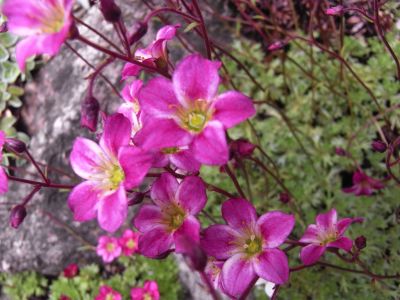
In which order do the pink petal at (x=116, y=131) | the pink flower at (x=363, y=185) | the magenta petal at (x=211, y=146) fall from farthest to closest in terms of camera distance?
the pink flower at (x=363, y=185) < the pink petal at (x=116, y=131) < the magenta petal at (x=211, y=146)

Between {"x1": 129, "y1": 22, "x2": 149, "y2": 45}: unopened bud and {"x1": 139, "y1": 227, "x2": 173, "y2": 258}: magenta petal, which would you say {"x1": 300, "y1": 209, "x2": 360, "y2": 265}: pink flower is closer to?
{"x1": 139, "y1": 227, "x2": 173, "y2": 258}: magenta petal

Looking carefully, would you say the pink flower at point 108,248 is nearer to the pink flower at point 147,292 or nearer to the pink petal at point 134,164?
the pink flower at point 147,292

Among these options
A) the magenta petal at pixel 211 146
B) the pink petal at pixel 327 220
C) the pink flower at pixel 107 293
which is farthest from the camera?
the pink flower at pixel 107 293

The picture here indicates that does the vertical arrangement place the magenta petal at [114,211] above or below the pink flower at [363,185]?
above

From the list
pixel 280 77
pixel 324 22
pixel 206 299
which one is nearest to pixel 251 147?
pixel 206 299

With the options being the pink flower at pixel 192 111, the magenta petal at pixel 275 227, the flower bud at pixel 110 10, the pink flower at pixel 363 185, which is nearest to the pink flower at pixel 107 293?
the pink flower at pixel 363 185

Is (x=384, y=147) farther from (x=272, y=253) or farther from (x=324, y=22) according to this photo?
(x=324, y=22)

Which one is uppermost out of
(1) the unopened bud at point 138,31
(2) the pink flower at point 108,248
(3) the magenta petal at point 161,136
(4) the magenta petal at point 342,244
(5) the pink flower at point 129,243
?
(1) the unopened bud at point 138,31
